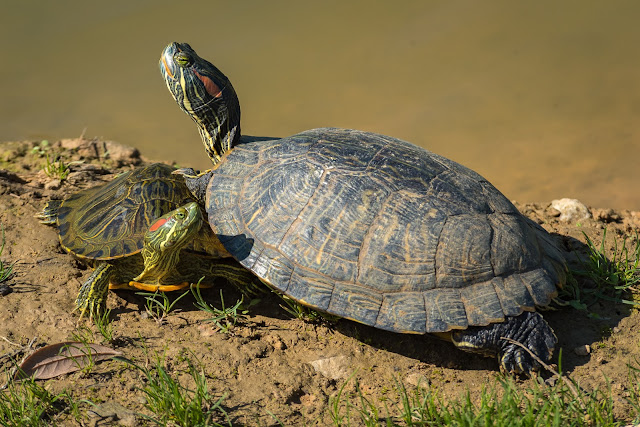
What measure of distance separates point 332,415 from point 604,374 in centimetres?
187

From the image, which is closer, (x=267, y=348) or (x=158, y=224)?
(x=267, y=348)

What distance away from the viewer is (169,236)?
164 inches

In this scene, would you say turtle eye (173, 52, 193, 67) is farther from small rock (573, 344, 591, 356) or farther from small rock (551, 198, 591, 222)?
small rock (551, 198, 591, 222)

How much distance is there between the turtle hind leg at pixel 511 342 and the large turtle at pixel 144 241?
1853mm

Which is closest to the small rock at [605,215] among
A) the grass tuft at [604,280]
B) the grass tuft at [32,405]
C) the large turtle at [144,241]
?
the grass tuft at [604,280]

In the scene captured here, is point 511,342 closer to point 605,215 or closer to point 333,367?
point 333,367

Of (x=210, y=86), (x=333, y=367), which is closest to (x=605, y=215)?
(x=333, y=367)

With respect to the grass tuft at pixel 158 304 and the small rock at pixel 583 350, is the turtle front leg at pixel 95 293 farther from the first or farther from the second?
the small rock at pixel 583 350

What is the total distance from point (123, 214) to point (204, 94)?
4.04 ft

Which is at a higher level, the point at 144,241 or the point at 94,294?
the point at 144,241

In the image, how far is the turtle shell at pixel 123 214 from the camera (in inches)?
177

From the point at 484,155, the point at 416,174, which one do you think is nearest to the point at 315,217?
the point at 416,174

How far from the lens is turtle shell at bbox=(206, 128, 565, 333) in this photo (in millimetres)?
3852

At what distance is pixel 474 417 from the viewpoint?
127 inches
